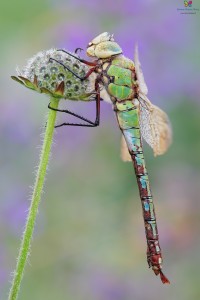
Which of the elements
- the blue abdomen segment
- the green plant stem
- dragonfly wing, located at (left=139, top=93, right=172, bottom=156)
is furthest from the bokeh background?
the green plant stem

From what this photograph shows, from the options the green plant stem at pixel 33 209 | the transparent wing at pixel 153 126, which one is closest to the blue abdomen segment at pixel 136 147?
the transparent wing at pixel 153 126

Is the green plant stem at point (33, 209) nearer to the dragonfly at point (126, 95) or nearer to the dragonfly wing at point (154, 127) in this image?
the dragonfly at point (126, 95)

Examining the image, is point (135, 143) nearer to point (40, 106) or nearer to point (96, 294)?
point (96, 294)

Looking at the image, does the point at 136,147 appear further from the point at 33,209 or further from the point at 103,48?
the point at 33,209

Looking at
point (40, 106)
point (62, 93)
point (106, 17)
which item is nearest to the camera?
point (62, 93)

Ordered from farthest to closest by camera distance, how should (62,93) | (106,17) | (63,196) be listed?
1. (106,17)
2. (63,196)
3. (62,93)

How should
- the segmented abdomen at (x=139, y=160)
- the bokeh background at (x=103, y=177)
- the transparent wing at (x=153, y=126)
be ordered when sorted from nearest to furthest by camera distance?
the segmented abdomen at (x=139, y=160), the transparent wing at (x=153, y=126), the bokeh background at (x=103, y=177)

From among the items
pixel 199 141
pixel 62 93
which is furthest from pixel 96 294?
pixel 62 93
